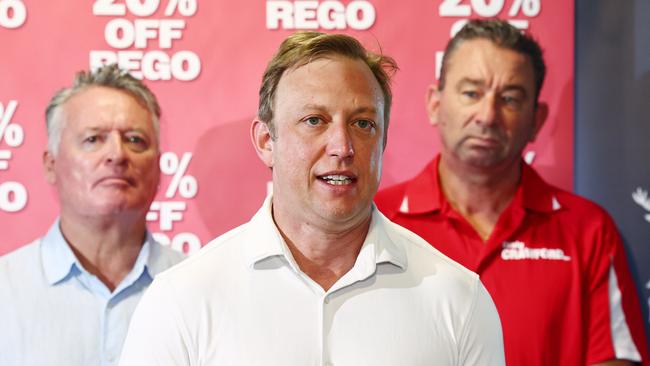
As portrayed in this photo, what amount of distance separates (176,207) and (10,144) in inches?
21.6

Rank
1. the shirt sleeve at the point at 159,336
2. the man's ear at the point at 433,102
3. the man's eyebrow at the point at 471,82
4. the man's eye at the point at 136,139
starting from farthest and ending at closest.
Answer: the man's ear at the point at 433,102 < the man's eyebrow at the point at 471,82 < the man's eye at the point at 136,139 < the shirt sleeve at the point at 159,336

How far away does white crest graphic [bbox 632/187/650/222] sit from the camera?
2.78 m

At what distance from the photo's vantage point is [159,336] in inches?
62.1

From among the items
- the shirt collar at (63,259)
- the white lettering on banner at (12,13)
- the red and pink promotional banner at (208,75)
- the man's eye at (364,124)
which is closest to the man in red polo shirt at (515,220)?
the red and pink promotional banner at (208,75)

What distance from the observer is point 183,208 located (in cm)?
277

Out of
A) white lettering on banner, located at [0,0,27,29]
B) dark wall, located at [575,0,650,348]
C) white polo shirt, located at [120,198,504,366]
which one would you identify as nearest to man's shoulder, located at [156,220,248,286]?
white polo shirt, located at [120,198,504,366]

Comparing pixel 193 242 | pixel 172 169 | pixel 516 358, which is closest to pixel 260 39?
pixel 172 169

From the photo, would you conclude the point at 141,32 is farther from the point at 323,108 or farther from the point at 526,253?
the point at 526,253

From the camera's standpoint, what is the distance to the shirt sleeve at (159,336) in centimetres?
156

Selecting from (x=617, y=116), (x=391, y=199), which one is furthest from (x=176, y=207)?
(x=617, y=116)

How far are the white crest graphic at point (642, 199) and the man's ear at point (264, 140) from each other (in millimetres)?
1485

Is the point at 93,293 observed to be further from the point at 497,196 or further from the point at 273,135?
the point at 497,196

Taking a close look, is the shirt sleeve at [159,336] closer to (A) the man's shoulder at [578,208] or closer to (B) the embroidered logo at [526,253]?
(B) the embroidered logo at [526,253]

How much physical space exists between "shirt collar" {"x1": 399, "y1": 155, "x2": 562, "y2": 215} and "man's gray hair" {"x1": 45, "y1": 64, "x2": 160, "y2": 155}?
785mm
